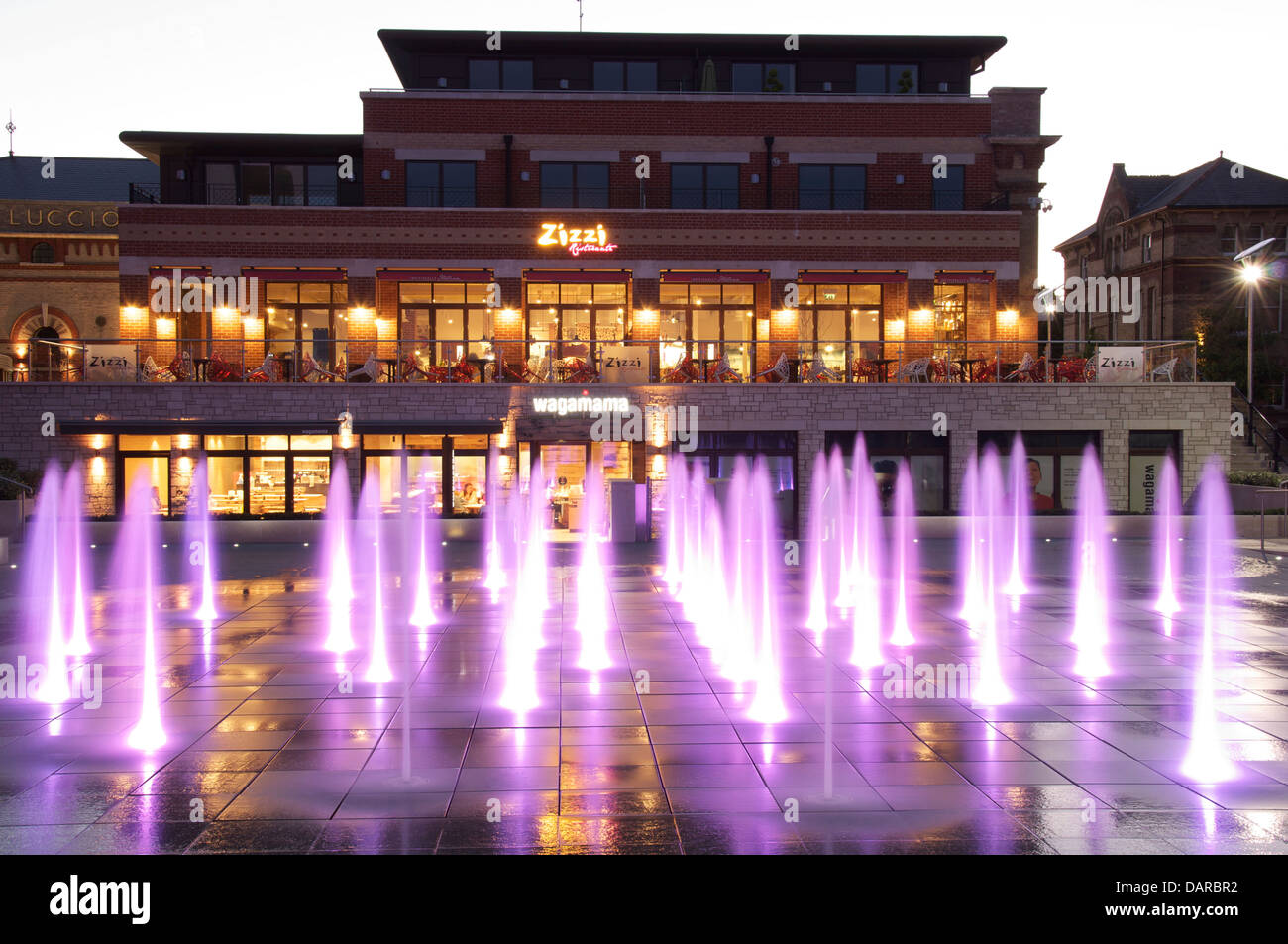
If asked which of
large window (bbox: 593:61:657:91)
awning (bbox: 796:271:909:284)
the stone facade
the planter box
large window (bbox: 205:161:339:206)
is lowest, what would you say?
the planter box

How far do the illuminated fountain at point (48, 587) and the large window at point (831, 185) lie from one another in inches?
923

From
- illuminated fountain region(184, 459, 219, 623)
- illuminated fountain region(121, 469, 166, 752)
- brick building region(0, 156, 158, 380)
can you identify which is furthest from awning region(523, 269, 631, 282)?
brick building region(0, 156, 158, 380)

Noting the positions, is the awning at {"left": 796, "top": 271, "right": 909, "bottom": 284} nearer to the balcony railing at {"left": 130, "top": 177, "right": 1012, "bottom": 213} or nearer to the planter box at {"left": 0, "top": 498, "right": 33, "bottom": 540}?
the balcony railing at {"left": 130, "top": 177, "right": 1012, "bottom": 213}

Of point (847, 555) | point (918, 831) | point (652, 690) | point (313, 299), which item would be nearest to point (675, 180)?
point (313, 299)

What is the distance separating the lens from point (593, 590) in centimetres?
1817

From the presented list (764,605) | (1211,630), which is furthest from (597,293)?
(1211,630)

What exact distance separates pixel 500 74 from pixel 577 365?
11976 millimetres

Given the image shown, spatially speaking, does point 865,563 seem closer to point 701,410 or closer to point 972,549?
point 972,549

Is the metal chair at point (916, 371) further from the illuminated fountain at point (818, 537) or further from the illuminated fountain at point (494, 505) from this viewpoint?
the illuminated fountain at point (494, 505)

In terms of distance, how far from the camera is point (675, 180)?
1314 inches

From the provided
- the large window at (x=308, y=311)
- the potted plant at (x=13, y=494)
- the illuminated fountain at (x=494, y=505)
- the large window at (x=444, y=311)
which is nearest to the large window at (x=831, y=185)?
the large window at (x=444, y=311)

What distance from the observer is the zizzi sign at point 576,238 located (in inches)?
1243

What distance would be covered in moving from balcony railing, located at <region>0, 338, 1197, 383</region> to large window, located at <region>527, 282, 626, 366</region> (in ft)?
8.30

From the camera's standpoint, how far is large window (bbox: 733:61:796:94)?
34781 mm
